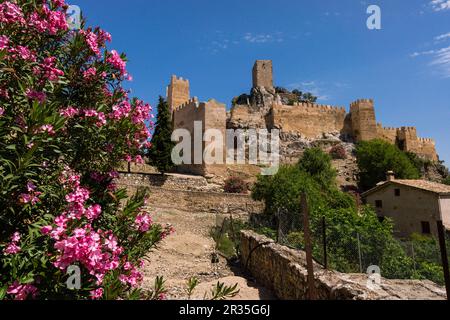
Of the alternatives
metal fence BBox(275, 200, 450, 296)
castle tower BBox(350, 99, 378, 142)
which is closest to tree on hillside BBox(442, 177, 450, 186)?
castle tower BBox(350, 99, 378, 142)

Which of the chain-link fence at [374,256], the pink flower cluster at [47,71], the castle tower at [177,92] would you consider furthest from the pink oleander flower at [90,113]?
the castle tower at [177,92]

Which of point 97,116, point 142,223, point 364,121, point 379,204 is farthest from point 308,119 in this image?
point 97,116

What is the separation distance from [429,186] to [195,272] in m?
19.6

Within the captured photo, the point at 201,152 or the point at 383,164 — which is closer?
the point at 201,152

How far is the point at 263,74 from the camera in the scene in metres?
47.1

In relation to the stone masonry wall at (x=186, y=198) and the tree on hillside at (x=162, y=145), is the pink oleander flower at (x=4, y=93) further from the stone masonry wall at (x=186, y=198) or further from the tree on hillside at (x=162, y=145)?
the tree on hillside at (x=162, y=145)

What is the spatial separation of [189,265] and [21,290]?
9.15 metres

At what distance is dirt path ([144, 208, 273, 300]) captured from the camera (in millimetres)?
7836

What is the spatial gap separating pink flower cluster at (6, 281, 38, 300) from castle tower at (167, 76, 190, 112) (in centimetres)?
3500

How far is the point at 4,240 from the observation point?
2307 mm

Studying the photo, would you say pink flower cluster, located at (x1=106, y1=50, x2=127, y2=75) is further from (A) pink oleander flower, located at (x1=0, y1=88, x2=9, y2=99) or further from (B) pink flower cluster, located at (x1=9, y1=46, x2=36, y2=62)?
(A) pink oleander flower, located at (x1=0, y1=88, x2=9, y2=99)

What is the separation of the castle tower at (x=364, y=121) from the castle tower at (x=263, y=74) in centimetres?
1275
